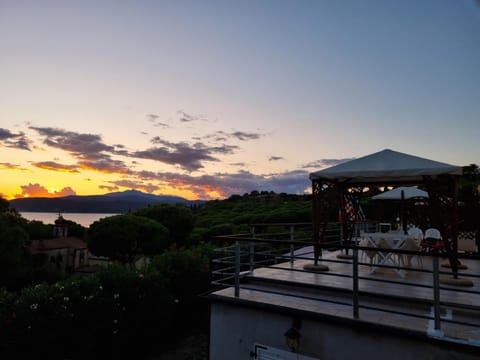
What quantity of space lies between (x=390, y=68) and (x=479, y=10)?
9.29 metres

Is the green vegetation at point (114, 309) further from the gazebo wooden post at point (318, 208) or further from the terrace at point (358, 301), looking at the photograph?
the terrace at point (358, 301)

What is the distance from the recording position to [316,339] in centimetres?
404

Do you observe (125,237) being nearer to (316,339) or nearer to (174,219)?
(174,219)

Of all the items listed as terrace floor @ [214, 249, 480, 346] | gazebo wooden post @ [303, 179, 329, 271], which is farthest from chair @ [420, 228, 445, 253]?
gazebo wooden post @ [303, 179, 329, 271]

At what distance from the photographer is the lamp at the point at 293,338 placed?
13.2 ft

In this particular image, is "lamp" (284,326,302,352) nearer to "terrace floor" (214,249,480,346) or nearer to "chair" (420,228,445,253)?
"terrace floor" (214,249,480,346)

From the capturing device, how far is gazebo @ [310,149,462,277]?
559 cm

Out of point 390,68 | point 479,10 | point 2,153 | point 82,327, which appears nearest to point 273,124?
point 390,68

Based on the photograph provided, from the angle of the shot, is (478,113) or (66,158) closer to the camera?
(478,113)

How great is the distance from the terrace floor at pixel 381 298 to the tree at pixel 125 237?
21138mm

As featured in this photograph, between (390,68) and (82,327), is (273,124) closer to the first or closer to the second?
(390,68)

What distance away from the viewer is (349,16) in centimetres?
936

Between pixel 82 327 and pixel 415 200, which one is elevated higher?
pixel 415 200

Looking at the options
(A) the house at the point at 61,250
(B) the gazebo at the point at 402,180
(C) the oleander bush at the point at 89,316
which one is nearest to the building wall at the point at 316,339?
(B) the gazebo at the point at 402,180
